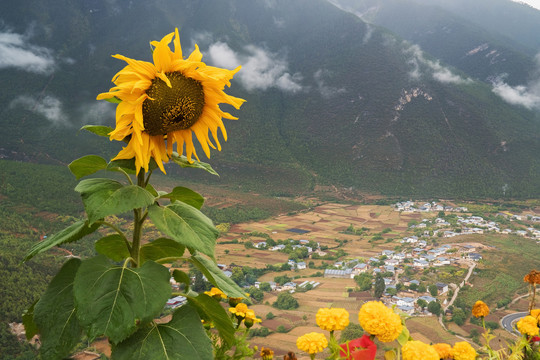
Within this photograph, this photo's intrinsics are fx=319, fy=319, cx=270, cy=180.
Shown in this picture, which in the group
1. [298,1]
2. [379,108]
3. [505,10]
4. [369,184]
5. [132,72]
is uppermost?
[505,10]

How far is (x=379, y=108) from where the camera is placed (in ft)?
297

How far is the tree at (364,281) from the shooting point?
15.8 m

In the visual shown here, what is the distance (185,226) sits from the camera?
109cm

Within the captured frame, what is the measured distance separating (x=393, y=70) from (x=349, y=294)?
98.0m

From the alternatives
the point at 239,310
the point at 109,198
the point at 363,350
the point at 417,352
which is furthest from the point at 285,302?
the point at 109,198

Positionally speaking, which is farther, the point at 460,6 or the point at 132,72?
the point at 460,6

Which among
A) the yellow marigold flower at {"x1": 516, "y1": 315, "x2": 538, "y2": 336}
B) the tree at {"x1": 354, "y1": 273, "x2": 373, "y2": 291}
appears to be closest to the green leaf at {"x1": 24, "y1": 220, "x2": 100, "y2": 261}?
the yellow marigold flower at {"x1": 516, "y1": 315, "x2": 538, "y2": 336}

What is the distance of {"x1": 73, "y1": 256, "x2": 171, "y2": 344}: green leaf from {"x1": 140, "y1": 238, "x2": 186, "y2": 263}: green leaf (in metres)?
0.34

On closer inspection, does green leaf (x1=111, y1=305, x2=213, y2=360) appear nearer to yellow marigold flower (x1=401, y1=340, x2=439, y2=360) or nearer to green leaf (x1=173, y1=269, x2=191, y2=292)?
green leaf (x1=173, y1=269, x2=191, y2=292)

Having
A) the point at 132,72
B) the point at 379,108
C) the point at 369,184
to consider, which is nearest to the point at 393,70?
the point at 379,108

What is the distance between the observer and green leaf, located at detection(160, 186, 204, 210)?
1.37m

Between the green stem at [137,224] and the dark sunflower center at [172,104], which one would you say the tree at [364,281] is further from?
the dark sunflower center at [172,104]

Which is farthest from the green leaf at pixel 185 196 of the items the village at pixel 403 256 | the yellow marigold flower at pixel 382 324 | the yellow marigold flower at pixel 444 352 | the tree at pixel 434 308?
the tree at pixel 434 308

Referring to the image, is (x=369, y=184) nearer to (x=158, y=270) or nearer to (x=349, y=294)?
(x=349, y=294)
